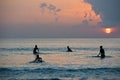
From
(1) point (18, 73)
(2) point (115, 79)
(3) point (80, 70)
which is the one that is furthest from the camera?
(3) point (80, 70)

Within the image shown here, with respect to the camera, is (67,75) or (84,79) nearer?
(84,79)

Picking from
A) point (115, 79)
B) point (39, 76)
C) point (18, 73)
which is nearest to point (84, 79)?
point (115, 79)

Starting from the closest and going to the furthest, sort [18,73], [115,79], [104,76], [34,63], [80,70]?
[115,79], [104,76], [18,73], [80,70], [34,63]

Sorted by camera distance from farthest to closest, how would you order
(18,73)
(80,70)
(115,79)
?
(80,70)
(18,73)
(115,79)

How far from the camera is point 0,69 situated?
918 inches

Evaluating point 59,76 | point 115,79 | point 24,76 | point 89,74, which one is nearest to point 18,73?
point 24,76

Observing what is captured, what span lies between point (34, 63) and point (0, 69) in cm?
390

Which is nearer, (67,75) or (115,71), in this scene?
(67,75)

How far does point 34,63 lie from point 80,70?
5.18m

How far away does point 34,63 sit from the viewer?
2659 cm

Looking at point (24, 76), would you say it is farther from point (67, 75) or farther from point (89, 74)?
point (89, 74)

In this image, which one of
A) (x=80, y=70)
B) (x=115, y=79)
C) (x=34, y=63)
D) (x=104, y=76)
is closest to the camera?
(x=115, y=79)

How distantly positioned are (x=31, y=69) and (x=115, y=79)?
6770 millimetres

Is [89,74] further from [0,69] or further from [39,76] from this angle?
[0,69]
